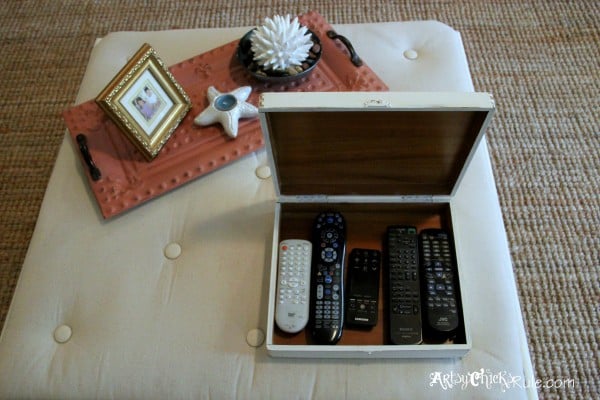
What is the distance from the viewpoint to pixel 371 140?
2.11 feet

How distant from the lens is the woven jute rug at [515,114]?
3.26 feet

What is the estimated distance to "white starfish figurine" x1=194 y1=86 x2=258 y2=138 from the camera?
0.84 metres

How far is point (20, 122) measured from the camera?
132 cm

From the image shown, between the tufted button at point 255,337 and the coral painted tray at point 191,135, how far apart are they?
0.28m

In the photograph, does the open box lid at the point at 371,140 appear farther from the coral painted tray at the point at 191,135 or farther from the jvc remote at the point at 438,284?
the coral painted tray at the point at 191,135

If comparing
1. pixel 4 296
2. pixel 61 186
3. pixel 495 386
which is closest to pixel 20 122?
pixel 4 296

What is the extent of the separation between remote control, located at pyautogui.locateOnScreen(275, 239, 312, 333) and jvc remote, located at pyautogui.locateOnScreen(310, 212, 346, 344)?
0.04 feet

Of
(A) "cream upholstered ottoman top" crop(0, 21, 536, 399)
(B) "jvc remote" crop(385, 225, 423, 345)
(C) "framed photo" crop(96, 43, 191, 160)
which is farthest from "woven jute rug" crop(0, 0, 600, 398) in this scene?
(C) "framed photo" crop(96, 43, 191, 160)

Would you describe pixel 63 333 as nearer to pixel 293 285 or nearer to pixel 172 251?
pixel 172 251

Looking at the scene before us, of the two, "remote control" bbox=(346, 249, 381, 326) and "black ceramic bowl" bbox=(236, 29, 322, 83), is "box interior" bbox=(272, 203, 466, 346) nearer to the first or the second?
"remote control" bbox=(346, 249, 381, 326)

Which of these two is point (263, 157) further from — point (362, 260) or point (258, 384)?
point (258, 384)

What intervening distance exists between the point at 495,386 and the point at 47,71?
1394 mm

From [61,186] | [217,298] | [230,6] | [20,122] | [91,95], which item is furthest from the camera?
[230,6]

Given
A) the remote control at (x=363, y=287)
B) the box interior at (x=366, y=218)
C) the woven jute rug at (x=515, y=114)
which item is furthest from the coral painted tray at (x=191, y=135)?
the woven jute rug at (x=515, y=114)
